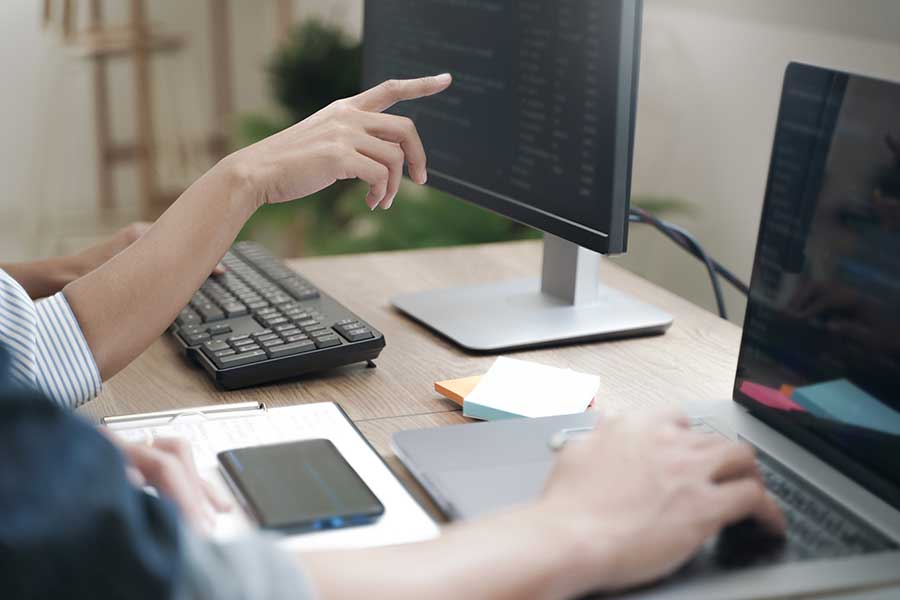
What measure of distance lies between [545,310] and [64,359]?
1.69 ft

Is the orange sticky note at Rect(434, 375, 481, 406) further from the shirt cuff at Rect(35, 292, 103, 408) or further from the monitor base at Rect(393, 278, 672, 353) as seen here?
Answer: the shirt cuff at Rect(35, 292, 103, 408)

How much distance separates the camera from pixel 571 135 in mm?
1050

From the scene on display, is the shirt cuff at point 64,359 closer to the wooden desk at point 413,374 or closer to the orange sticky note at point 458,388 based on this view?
the wooden desk at point 413,374

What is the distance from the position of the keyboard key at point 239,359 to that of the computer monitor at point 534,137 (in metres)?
0.22

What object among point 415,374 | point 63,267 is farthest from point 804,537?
point 63,267

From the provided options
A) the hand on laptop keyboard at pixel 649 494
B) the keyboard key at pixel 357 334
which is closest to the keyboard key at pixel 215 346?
the keyboard key at pixel 357 334

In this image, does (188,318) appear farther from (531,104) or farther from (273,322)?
(531,104)

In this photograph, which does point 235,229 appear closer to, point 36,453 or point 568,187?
point 568,187

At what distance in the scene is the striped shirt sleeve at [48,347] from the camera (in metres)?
0.90

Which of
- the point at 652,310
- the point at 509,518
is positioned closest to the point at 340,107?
the point at 652,310

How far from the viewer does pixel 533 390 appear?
928mm

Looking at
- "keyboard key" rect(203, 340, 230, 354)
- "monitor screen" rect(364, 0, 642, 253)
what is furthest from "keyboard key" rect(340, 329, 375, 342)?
"monitor screen" rect(364, 0, 642, 253)

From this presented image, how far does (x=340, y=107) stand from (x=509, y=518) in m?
0.53

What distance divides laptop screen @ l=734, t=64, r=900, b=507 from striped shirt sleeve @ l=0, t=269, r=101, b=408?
1.84 ft
